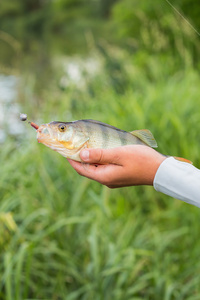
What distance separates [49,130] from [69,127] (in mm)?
38

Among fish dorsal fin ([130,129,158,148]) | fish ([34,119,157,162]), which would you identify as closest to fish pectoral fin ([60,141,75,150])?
fish ([34,119,157,162])

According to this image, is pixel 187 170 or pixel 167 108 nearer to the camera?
pixel 187 170

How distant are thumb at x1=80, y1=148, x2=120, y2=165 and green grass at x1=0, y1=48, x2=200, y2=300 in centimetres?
112

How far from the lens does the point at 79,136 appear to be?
2.48ft

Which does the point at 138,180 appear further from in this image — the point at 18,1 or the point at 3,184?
the point at 18,1

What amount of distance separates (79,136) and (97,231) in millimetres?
1649

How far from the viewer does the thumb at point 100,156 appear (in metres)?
0.78

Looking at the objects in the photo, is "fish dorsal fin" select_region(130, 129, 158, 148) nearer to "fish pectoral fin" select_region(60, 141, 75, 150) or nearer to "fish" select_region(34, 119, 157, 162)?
"fish" select_region(34, 119, 157, 162)

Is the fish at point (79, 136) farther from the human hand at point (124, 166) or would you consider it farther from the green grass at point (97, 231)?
the green grass at point (97, 231)

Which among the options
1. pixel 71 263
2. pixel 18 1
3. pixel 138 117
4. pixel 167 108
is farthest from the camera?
pixel 18 1

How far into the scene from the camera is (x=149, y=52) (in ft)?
25.4

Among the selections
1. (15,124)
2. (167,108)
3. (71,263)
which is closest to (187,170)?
(71,263)

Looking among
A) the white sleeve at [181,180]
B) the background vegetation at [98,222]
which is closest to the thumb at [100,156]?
the white sleeve at [181,180]

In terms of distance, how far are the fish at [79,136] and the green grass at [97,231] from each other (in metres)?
1.22
